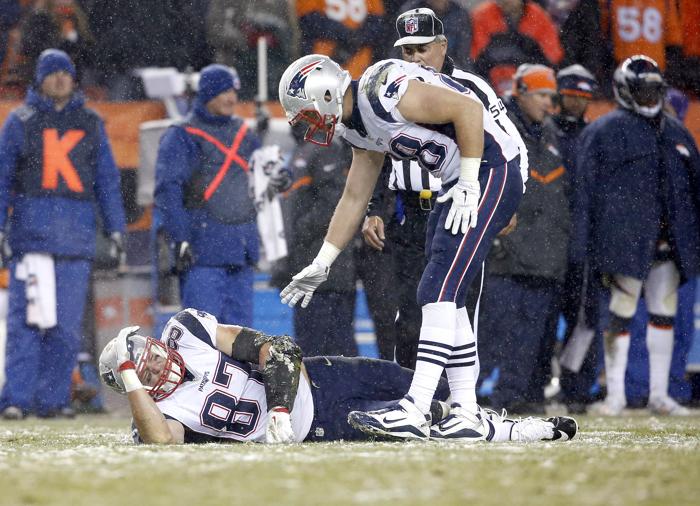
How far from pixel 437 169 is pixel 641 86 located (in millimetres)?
3608

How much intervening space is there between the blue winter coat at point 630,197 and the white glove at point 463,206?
Answer: 3510 mm

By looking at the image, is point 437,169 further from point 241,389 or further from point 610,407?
point 610,407

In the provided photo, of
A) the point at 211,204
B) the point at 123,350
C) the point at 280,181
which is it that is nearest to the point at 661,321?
the point at 280,181

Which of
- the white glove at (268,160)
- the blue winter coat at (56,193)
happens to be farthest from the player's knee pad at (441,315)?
the blue winter coat at (56,193)

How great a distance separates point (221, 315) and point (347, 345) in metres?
0.79

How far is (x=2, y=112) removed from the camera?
942cm

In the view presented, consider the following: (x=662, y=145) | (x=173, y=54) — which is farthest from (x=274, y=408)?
(x=173, y=54)

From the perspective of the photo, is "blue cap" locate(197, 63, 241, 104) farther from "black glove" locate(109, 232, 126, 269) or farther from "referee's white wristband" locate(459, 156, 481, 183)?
"referee's white wristband" locate(459, 156, 481, 183)

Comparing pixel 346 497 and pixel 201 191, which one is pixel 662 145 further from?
pixel 346 497

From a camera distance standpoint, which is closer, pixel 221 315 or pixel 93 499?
pixel 93 499

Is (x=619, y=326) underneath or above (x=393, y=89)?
underneath

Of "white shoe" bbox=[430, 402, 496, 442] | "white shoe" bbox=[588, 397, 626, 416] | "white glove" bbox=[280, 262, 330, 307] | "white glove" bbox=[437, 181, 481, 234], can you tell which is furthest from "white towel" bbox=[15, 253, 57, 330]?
"white glove" bbox=[437, 181, 481, 234]

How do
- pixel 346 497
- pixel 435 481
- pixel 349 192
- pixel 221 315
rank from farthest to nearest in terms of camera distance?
pixel 221 315 < pixel 349 192 < pixel 435 481 < pixel 346 497

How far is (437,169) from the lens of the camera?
5477 mm
